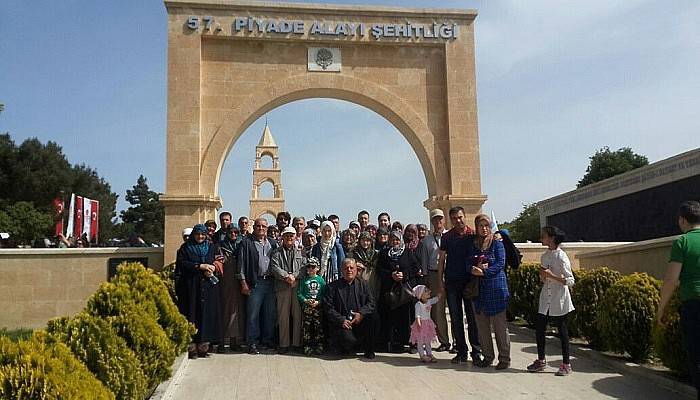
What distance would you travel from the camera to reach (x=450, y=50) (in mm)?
13547

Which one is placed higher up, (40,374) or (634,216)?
(634,216)

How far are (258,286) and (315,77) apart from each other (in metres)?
6.83

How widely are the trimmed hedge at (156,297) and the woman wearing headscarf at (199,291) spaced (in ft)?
3.07

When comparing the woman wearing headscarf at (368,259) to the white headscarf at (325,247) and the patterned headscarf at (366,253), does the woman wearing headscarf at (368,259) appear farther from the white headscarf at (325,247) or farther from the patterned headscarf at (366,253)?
the white headscarf at (325,247)

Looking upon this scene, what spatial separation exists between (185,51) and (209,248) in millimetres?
6954

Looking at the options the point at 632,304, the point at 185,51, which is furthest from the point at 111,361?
the point at 185,51

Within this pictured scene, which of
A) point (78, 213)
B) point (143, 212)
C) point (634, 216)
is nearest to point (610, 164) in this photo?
point (634, 216)

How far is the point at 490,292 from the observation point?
6281 millimetres

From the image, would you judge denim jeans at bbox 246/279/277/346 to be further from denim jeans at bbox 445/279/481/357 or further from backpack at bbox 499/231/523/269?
backpack at bbox 499/231/523/269

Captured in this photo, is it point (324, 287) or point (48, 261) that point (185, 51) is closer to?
point (48, 261)

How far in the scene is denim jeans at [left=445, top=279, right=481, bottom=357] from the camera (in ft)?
21.6

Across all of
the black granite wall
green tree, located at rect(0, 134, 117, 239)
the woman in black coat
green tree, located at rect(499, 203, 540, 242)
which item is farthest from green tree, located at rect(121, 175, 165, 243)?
the woman in black coat

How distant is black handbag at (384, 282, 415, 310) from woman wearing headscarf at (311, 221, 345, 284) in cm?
81

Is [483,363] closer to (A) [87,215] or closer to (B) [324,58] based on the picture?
(B) [324,58]
